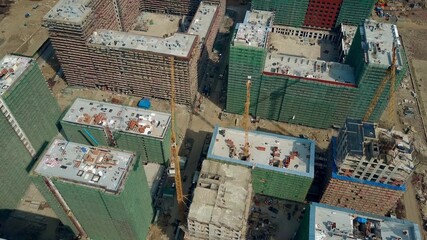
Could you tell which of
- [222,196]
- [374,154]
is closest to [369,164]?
[374,154]

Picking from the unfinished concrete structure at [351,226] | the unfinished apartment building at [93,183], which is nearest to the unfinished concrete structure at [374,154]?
the unfinished concrete structure at [351,226]

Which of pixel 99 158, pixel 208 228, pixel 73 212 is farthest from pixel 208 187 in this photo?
pixel 73 212

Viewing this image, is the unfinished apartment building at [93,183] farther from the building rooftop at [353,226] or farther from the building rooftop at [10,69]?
the building rooftop at [353,226]

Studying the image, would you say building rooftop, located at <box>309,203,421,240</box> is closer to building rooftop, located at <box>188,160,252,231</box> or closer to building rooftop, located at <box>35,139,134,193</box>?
building rooftop, located at <box>188,160,252,231</box>

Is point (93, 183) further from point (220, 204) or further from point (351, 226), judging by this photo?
point (351, 226)

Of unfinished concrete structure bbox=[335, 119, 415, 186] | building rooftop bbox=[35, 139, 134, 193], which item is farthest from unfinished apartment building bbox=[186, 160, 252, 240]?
unfinished concrete structure bbox=[335, 119, 415, 186]

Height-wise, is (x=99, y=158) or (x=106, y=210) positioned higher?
(x=99, y=158)

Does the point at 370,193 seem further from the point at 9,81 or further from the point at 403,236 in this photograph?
the point at 9,81
